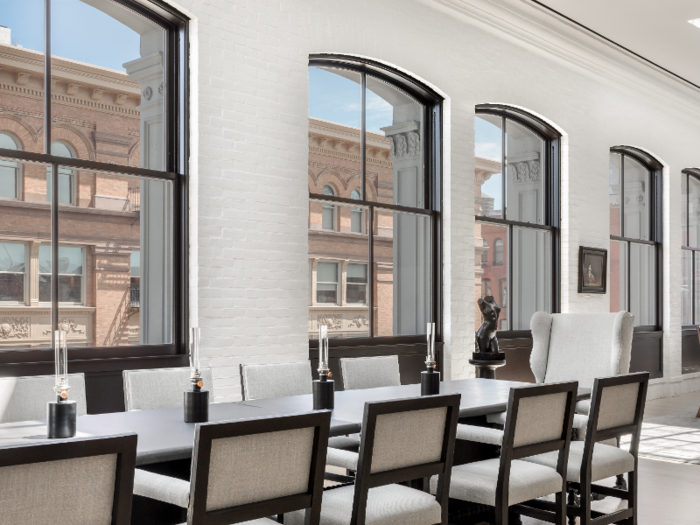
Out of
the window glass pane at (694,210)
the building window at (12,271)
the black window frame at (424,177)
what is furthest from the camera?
the building window at (12,271)

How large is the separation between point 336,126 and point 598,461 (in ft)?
15.1

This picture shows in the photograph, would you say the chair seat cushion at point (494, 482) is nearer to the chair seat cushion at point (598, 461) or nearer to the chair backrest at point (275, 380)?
the chair seat cushion at point (598, 461)

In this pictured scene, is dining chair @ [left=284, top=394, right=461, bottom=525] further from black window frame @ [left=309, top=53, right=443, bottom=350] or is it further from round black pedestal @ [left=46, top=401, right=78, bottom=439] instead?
black window frame @ [left=309, top=53, right=443, bottom=350]

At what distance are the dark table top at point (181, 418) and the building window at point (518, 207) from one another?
13.6 ft

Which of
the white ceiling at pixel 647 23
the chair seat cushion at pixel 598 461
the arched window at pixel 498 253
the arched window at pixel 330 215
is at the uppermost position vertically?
the white ceiling at pixel 647 23

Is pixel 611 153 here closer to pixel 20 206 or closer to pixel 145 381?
pixel 145 381

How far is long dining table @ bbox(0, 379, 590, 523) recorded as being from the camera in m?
2.48

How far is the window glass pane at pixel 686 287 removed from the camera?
11578 mm

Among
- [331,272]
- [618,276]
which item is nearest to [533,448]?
[618,276]

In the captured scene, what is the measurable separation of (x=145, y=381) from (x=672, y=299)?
29.5 feet

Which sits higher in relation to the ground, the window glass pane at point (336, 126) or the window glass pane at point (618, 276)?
the window glass pane at point (336, 126)

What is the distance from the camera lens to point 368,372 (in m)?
4.60

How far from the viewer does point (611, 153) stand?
10023mm

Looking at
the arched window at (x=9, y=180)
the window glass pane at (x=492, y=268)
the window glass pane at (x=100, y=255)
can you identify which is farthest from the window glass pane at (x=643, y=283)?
the arched window at (x=9, y=180)
